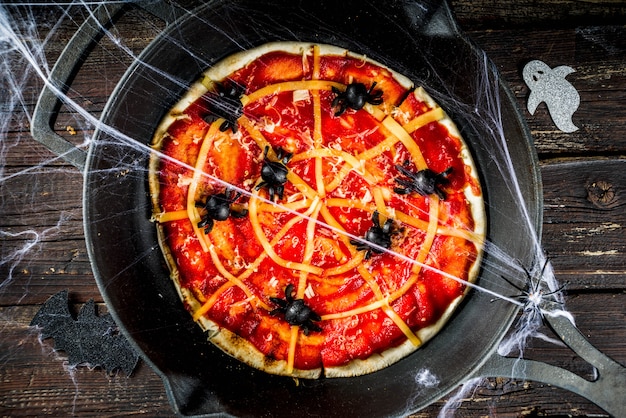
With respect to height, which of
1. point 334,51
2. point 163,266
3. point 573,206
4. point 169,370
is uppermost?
point 334,51

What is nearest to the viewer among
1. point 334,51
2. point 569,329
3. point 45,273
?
point 569,329

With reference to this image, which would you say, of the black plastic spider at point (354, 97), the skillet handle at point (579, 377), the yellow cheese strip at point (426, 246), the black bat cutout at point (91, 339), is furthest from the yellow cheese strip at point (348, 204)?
the black bat cutout at point (91, 339)

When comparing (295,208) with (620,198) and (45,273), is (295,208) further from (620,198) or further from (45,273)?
(620,198)

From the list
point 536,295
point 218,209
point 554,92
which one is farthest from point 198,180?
point 554,92

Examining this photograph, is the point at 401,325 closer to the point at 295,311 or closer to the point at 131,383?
the point at 295,311

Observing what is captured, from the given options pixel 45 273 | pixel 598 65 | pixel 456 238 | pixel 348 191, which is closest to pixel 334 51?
pixel 348 191

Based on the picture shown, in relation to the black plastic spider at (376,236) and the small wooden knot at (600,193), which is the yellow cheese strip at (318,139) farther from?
the small wooden knot at (600,193)
